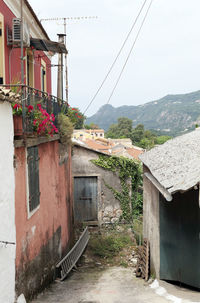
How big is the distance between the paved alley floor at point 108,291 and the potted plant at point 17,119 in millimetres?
3344

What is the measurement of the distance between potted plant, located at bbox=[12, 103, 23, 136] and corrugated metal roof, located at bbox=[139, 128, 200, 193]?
2.70 m

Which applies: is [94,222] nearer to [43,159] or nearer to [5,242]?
[43,159]

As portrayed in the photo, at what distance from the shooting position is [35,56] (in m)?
12.2

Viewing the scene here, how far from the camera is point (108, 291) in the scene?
297 inches

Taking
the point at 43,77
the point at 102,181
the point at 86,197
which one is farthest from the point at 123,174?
the point at 43,77

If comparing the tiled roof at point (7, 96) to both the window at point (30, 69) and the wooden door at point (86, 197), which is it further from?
the wooden door at point (86, 197)

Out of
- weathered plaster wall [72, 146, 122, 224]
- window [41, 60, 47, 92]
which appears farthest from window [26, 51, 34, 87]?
weathered plaster wall [72, 146, 122, 224]

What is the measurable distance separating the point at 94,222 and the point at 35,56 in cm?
697

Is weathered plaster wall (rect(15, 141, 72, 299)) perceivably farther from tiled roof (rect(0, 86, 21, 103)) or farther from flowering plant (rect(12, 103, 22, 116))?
tiled roof (rect(0, 86, 21, 103))

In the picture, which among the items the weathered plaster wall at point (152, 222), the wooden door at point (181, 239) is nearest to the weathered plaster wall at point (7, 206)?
the wooden door at point (181, 239)

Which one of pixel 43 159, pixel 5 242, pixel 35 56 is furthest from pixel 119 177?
pixel 5 242

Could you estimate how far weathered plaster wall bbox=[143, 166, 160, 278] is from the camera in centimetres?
788

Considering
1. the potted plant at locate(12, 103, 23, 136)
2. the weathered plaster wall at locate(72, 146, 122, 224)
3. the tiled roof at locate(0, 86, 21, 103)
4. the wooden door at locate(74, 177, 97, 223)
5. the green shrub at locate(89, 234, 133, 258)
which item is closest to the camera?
the tiled roof at locate(0, 86, 21, 103)

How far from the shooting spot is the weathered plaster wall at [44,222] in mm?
5805
